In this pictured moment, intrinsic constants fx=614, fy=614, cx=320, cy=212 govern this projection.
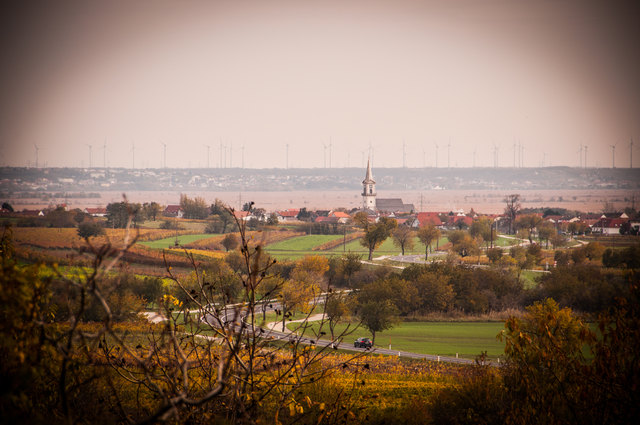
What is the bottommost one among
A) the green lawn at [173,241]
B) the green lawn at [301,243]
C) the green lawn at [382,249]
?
the green lawn at [382,249]

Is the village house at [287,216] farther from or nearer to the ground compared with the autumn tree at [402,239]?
farther from the ground

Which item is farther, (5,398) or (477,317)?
(477,317)

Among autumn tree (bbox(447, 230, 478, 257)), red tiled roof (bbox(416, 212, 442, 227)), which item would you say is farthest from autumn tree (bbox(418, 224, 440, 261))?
red tiled roof (bbox(416, 212, 442, 227))

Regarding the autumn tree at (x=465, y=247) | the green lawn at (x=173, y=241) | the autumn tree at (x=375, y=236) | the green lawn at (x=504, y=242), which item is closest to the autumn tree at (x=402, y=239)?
the autumn tree at (x=375, y=236)

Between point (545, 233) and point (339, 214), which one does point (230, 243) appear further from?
point (339, 214)

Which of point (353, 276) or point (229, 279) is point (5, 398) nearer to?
point (229, 279)

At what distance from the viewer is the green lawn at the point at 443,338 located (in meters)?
33.2

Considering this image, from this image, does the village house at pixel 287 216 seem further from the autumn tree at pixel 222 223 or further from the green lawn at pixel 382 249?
the green lawn at pixel 382 249

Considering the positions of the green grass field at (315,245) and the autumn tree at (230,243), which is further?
the green grass field at (315,245)

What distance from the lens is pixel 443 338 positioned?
120ft

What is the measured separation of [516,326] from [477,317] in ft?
114

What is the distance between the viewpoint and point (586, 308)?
46250 mm

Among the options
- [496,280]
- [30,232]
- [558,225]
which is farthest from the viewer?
[558,225]

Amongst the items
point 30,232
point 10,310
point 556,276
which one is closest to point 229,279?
point 556,276
